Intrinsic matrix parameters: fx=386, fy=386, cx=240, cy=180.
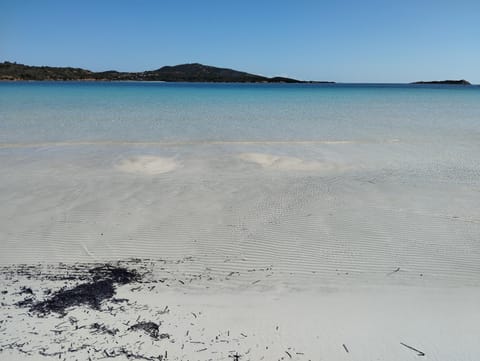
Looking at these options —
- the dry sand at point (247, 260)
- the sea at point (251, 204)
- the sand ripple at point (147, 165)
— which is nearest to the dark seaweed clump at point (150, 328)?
the dry sand at point (247, 260)

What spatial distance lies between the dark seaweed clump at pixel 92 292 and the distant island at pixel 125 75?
85607mm

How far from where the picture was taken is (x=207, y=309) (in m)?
2.99

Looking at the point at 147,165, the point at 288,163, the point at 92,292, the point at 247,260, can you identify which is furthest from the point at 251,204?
the point at 147,165

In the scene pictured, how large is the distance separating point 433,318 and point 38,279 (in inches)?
128

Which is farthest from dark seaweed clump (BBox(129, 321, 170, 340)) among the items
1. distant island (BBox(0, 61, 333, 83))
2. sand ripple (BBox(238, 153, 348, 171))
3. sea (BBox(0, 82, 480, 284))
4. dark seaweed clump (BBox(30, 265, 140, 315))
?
distant island (BBox(0, 61, 333, 83))

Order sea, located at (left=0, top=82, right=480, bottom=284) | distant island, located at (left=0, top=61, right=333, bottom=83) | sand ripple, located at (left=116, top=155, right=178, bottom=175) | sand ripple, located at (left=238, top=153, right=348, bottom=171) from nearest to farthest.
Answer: sea, located at (left=0, top=82, right=480, bottom=284) < sand ripple, located at (left=116, top=155, right=178, bottom=175) < sand ripple, located at (left=238, top=153, right=348, bottom=171) < distant island, located at (left=0, top=61, right=333, bottom=83)

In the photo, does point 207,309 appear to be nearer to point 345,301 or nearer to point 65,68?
point 345,301

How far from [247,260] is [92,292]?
1.45 m

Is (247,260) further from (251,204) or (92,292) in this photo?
Answer: (251,204)

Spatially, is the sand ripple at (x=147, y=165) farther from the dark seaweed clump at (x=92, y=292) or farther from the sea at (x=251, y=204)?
the dark seaweed clump at (x=92, y=292)

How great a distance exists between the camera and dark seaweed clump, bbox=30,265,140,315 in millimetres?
2957

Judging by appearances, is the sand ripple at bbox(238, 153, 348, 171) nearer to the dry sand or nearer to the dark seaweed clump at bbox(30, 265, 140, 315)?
the dry sand

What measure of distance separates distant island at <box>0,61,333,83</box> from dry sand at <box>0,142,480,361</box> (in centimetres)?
8381

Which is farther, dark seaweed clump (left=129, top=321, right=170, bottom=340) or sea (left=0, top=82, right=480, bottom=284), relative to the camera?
sea (left=0, top=82, right=480, bottom=284)
